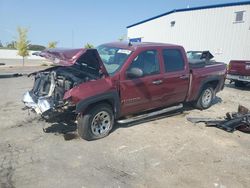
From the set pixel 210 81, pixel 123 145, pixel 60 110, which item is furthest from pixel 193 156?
pixel 210 81

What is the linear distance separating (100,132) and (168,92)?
2.10 m

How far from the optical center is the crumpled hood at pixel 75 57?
517 cm

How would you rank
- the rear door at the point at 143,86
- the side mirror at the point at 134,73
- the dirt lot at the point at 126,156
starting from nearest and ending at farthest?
the dirt lot at the point at 126,156 → the side mirror at the point at 134,73 → the rear door at the point at 143,86

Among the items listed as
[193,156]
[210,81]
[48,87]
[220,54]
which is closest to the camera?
[193,156]

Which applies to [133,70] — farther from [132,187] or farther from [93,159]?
[132,187]

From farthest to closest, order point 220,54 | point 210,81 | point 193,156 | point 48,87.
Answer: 1. point 220,54
2. point 210,81
3. point 48,87
4. point 193,156

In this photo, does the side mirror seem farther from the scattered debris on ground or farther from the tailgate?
the tailgate

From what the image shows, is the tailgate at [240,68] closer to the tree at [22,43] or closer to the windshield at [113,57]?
the windshield at [113,57]

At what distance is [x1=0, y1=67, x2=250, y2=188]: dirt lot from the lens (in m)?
4.12

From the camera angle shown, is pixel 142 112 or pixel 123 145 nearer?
pixel 123 145

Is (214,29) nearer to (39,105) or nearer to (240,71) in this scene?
(240,71)

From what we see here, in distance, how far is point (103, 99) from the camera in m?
5.46

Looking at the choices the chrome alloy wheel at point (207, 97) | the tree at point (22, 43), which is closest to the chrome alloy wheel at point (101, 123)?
the chrome alloy wheel at point (207, 97)

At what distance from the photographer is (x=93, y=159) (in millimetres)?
4754
